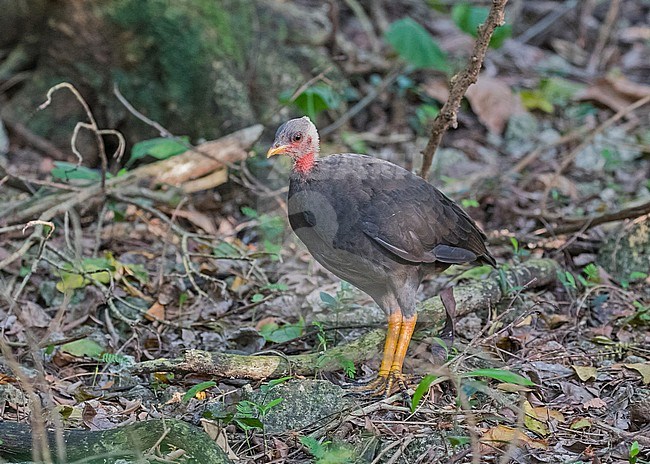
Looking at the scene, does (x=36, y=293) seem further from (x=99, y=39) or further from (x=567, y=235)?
(x=567, y=235)

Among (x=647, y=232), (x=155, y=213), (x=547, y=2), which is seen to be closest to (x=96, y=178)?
(x=155, y=213)

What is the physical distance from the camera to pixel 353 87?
28.2ft

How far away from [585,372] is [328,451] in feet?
5.34

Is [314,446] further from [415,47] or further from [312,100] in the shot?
[415,47]

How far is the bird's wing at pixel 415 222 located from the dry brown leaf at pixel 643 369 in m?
0.96

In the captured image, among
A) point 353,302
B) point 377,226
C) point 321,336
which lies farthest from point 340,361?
point 353,302

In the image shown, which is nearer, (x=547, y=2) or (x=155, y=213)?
(x=155, y=213)

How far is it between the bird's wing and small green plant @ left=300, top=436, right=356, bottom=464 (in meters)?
1.03

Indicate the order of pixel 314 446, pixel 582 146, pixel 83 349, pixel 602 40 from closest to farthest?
pixel 314 446
pixel 83 349
pixel 582 146
pixel 602 40

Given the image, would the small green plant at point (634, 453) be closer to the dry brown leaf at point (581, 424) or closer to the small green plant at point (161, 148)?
the dry brown leaf at point (581, 424)

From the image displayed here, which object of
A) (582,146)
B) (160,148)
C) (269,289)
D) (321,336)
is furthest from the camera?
(582,146)

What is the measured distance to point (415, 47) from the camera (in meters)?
7.80

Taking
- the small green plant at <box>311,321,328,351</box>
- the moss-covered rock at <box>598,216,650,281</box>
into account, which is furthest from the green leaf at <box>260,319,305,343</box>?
the moss-covered rock at <box>598,216,650,281</box>

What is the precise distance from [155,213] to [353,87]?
10.7 ft
